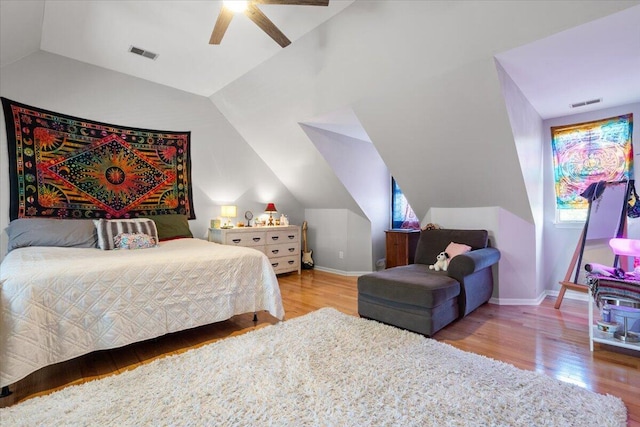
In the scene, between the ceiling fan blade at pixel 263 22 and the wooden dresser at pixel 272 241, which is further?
the wooden dresser at pixel 272 241

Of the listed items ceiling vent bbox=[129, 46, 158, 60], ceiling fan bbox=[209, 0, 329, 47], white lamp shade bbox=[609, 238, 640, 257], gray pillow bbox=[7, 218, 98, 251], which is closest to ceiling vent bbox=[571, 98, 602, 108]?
white lamp shade bbox=[609, 238, 640, 257]

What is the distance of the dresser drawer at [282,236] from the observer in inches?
188

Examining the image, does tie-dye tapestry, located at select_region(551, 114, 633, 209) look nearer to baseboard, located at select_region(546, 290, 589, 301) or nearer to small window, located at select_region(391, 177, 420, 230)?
baseboard, located at select_region(546, 290, 589, 301)

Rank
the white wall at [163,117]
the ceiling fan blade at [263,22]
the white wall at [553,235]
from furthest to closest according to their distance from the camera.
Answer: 1. the white wall at [553,235]
2. the white wall at [163,117]
3. the ceiling fan blade at [263,22]

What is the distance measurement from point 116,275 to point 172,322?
55 centimetres

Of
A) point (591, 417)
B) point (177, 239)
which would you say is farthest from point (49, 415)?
point (591, 417)

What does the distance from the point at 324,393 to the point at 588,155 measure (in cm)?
399

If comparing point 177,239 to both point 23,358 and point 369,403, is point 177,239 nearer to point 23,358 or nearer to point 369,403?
point 23,358

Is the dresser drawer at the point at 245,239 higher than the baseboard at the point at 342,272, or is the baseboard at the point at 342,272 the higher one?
the dresser drawer at the point at 245,239

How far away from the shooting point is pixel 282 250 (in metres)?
4.93

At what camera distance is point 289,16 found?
2.62 meters

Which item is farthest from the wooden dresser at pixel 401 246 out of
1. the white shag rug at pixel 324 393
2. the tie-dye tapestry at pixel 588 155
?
the white shag rug at pixel 324 393

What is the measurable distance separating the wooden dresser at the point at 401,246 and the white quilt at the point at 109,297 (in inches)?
85.3

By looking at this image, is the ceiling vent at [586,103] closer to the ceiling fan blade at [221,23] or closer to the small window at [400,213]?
the small window at [400,213]
